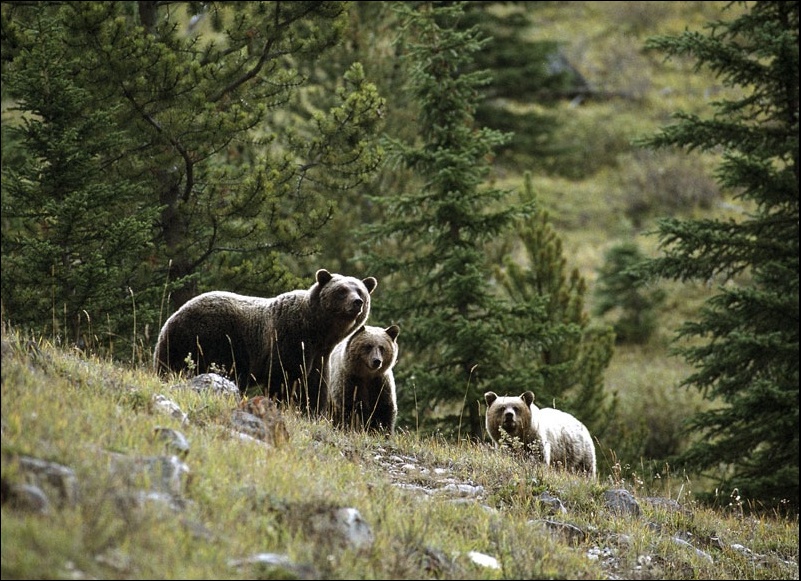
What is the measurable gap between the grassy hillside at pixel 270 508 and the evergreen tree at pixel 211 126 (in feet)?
14.5

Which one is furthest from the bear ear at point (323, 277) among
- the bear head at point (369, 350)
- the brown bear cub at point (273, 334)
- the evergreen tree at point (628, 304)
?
the evergreen tree at point (628, 304)

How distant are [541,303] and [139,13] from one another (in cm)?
753

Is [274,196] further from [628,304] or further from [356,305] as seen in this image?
[628,304]

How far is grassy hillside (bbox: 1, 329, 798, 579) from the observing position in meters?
4.29

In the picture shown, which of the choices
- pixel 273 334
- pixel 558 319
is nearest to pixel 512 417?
pixel 273 334

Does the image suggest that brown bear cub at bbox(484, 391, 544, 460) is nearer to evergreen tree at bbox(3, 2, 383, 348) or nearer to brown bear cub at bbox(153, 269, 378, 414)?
brown bear cub at bbox(153, 269, 378, 414)

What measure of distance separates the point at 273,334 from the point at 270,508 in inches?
172

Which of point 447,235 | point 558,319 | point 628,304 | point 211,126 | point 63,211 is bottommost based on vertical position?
point 628,304

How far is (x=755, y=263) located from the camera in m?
12.1

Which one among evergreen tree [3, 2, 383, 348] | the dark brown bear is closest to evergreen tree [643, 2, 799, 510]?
the dark brown bear

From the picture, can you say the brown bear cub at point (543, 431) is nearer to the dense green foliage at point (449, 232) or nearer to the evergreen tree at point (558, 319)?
the dense green foliage at point (449, 232)

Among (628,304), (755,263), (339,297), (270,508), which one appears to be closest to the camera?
(270,508)

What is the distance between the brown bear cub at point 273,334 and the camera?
9.29m

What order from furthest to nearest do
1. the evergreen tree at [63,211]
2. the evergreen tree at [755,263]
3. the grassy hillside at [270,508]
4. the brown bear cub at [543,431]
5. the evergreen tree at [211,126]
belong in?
the evergreen tree at [755,263] → the evergreen tree at [211,126] → the evergreen tree at [63,211] → the brown bear cub at [543,431] → the grassy hillside at [270,508]
